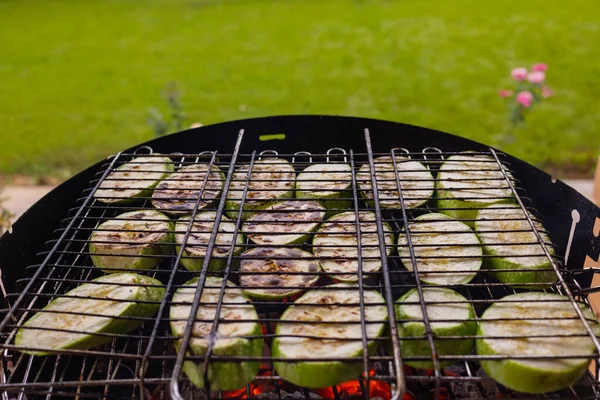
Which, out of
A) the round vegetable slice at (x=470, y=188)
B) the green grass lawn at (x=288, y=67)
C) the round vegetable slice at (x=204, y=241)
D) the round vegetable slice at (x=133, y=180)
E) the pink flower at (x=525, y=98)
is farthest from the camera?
the green grass lawn at (x=288, y=67)

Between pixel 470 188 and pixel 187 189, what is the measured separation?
1.42 m

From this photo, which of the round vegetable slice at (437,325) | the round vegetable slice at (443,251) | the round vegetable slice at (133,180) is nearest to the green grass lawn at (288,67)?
the round vegetable slice at (133,180)

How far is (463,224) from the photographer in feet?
8.02

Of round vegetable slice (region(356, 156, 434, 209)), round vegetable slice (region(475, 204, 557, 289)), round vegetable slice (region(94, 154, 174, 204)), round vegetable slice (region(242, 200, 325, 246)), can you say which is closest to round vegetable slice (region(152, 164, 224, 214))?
round vegetable slice (region(94, 154, 174, 204))

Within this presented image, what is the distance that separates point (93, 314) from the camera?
1.78 metres

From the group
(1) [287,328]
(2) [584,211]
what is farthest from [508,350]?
(2) [584,211]

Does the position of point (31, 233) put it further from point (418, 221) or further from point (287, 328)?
point (418, 221)

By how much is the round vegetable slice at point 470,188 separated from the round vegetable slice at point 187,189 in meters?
1.15

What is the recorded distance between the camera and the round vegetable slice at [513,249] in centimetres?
209

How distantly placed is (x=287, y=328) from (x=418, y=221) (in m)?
0.91

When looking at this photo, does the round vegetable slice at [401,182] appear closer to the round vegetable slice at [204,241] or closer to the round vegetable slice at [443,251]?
the round vegetable slice at [443,251]

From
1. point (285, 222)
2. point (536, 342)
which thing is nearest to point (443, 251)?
point (536, 342)

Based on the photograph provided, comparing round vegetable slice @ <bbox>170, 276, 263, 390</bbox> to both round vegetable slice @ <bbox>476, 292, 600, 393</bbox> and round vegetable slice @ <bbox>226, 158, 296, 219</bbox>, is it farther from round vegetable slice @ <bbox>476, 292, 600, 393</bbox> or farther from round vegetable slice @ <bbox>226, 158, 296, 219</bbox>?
round vegetable slice @ <bbox>476, 292, 600, 393</bbox>

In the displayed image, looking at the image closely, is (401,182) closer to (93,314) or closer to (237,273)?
(237,273)
